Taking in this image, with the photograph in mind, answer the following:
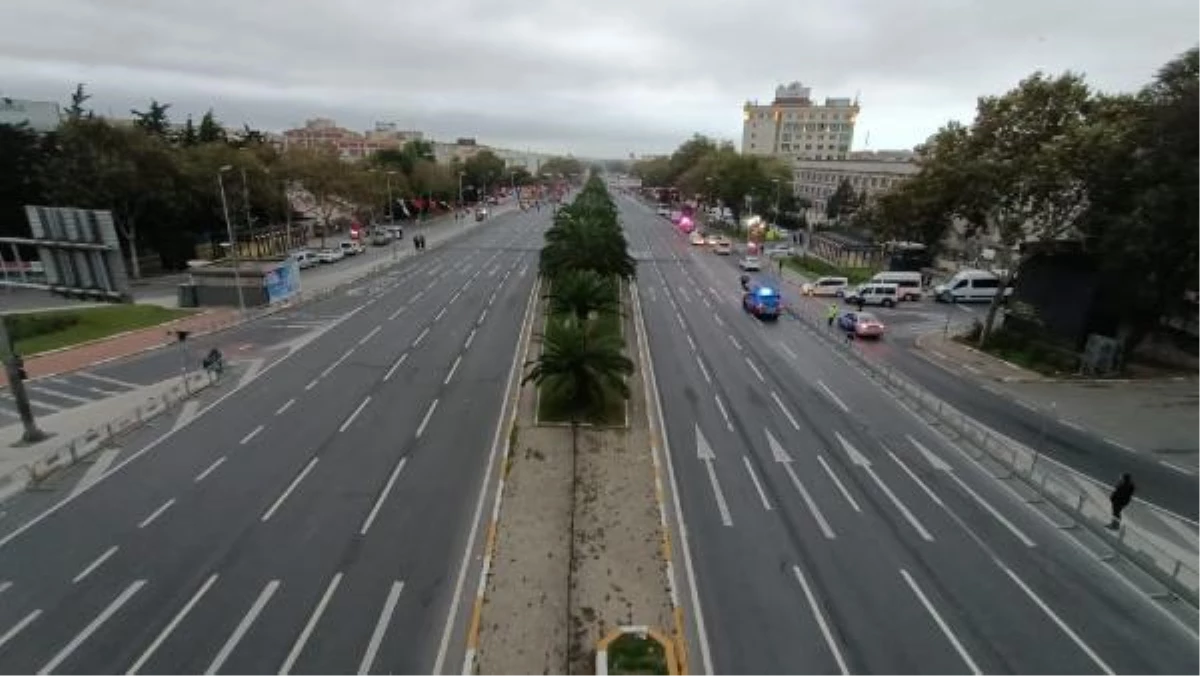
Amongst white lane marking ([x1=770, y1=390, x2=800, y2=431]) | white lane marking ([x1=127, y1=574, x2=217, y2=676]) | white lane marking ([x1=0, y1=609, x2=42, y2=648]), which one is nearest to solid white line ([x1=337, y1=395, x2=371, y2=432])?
white lane marking ([x1=127, y1=574, x2=217, y2=676])

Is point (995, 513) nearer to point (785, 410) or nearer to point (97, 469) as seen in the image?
point (785, 410)

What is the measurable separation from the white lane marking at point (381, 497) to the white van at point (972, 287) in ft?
162

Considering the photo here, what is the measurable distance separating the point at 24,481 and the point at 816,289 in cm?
5327

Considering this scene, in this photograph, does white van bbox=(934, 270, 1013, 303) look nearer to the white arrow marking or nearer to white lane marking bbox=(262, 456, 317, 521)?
the white arrow marking

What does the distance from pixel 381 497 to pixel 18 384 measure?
50.3 ft

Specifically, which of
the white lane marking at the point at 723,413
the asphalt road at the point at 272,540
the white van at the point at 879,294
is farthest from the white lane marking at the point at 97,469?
the white van at the point at 879,294

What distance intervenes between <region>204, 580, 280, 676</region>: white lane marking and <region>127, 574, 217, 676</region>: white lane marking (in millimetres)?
1384

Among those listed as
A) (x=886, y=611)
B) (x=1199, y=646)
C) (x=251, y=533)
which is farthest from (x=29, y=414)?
(x=1199, y=646)

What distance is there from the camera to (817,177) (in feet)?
406

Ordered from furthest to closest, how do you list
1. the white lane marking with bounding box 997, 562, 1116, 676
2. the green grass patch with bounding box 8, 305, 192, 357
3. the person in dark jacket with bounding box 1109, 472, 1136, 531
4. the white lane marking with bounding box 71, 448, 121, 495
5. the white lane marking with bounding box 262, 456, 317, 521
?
the green grass patch with bounding box 8, 305, 192, 357 → the white lane marking with bounding box 71, 448, 121, 495 → the white lane marking with bounding box 262, 456, 317, 521 → the person in dark jacket with bounding box 1109, 472, 1136, 531 → the white lane marking with bounding box 997, 562, 1116, 676

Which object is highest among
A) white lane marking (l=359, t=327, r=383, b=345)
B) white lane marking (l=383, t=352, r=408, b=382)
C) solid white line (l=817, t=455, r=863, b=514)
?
solid white line (l=817, t=455, r=863, b=514)

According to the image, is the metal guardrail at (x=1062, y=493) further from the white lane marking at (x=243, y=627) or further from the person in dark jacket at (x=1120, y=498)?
the white lane marking at (x=243, y=627)

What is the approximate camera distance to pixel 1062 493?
71.1 feet

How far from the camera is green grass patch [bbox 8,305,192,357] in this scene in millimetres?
38406
